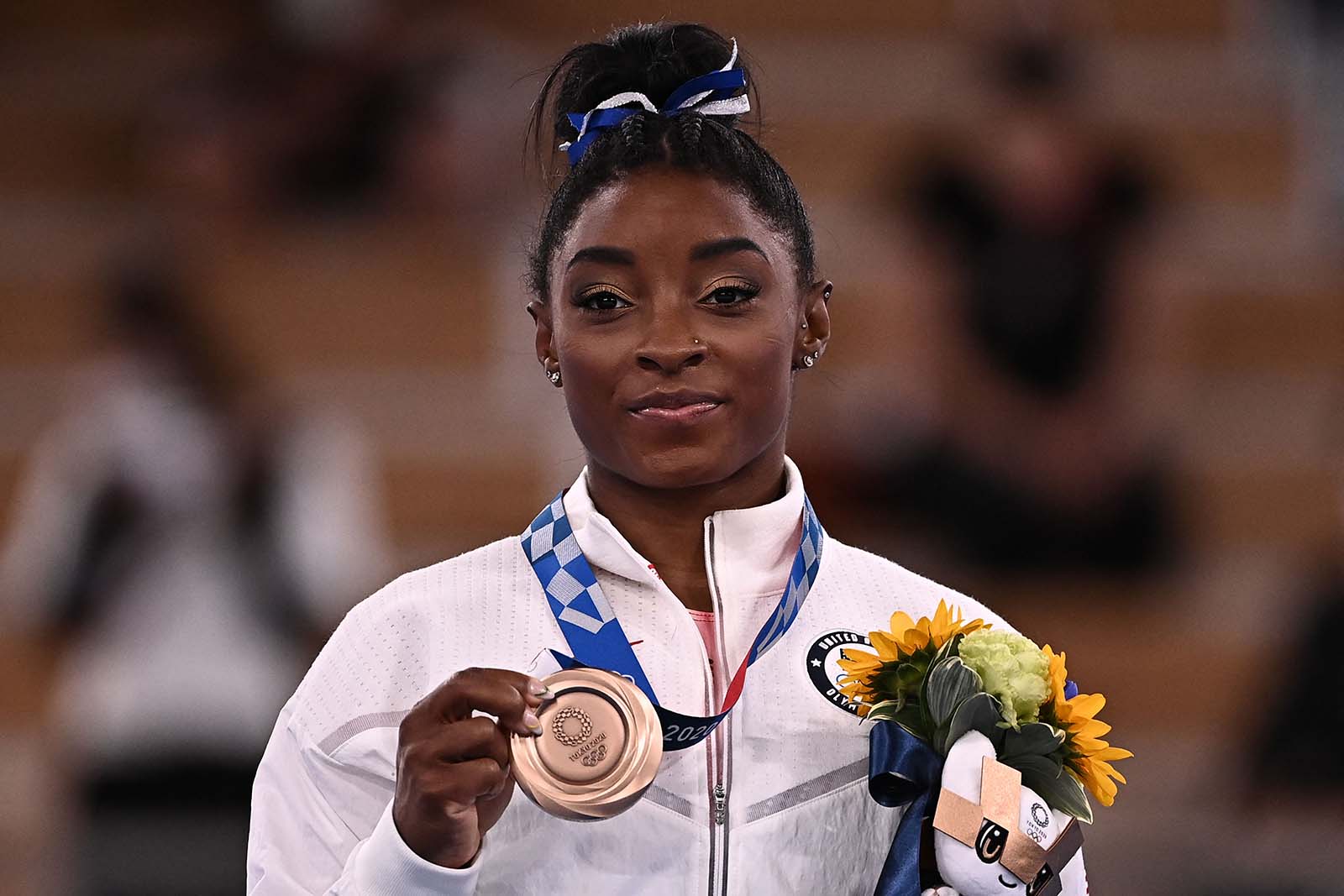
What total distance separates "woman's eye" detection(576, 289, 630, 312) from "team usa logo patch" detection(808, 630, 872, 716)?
16.0 inches

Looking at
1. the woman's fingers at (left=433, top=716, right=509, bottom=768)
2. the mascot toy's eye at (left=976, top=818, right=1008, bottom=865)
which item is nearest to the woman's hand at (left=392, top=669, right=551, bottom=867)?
the woman's fingers at (left=433, top=716, right=509, bottom=768)

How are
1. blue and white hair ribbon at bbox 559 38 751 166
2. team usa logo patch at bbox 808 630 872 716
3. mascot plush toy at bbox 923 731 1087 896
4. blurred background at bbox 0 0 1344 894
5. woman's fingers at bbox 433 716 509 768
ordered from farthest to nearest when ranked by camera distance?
blurred background at bbox 0 0 1344 894, blue and white hair ribbon at bbox 559 38 751 166, team usa logo patch at bbox 808 630 872 716, mascot plush toy at bbox 923 731 1087 896, woman's fingers at bbox 433 716 509 768

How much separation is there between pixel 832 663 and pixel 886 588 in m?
0.15

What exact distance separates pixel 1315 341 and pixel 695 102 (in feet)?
13.3

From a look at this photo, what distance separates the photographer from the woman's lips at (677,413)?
1.90 meters

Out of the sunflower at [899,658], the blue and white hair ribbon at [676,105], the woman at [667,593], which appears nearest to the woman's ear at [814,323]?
the woman at [667,593]

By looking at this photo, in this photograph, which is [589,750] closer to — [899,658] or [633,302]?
[899,658]

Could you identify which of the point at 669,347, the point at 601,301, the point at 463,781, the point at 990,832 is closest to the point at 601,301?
the point at 601,301

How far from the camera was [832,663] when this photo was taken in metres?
1.98

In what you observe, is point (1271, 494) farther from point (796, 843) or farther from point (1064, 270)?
point (796, 843)

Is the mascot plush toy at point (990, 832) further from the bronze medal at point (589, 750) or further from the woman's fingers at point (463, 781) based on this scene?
the woman's fingers at point (463, 781)

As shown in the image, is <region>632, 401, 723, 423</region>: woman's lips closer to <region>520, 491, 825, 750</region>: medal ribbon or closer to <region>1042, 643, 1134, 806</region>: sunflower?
<region>520, 491, 825, 750</region>: medal ribbon

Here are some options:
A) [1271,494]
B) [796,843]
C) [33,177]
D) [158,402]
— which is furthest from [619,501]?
[33,177]

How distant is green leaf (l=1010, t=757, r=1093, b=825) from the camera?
1803 mm
